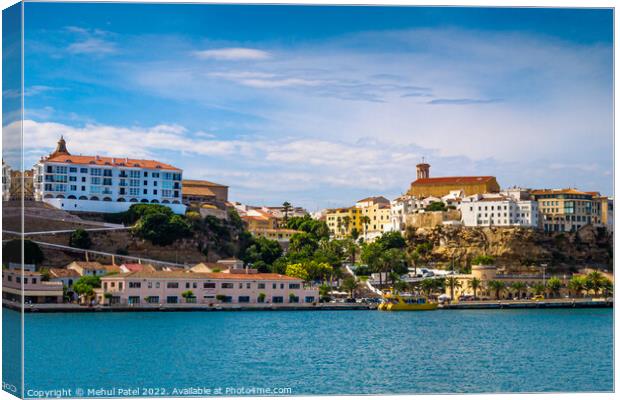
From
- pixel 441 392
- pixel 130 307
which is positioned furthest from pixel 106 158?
pixel 441 392

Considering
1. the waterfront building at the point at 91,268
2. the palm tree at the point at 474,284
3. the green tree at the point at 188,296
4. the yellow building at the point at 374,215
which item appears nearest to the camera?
the green tree at the point at 188,296

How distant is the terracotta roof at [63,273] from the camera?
2361 centimetres

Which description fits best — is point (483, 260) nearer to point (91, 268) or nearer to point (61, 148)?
point (91, 268)

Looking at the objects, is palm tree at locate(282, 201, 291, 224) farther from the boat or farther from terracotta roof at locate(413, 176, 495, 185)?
the boat

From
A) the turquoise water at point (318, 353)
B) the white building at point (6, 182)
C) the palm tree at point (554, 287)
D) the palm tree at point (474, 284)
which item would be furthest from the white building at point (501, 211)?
the white building at point (6, 182)

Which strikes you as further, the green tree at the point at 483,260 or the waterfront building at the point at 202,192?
the green tree at the point at 483,260

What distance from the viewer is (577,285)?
97.3ft

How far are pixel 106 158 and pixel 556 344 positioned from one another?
15.8 m

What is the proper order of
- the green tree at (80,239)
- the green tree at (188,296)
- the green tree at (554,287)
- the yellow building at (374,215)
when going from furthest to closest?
the yellow building at (374,215)
the green tree at (554,287)
the green tree at (80,239)
the green tree at (188,296)

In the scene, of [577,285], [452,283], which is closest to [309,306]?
[452,283]

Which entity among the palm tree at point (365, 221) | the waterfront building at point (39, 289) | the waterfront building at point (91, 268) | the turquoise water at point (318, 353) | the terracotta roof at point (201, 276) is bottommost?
the turquoise water at point (318, 353)

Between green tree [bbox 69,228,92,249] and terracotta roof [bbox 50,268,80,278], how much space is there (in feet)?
5.85

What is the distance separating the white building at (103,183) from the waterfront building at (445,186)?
8.88 meters

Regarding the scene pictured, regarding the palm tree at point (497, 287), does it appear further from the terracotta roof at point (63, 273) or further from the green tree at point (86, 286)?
the terracotta roof at point (63, 273)
